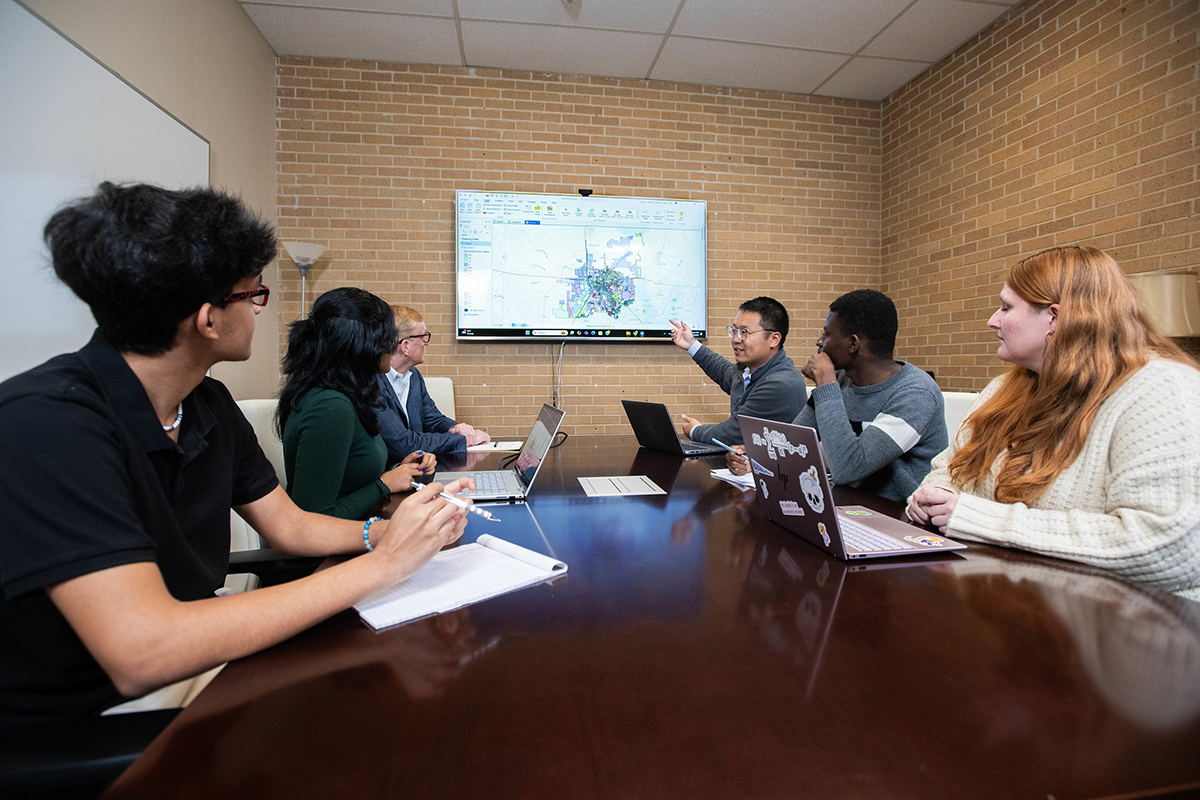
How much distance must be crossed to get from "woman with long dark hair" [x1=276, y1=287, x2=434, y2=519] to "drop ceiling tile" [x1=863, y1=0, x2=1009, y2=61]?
3.46 m

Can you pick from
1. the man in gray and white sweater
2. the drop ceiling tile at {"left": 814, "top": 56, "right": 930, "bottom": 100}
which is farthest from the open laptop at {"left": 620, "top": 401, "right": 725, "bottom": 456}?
the drop ceiling tile at {"left": 814, "top": 56, "right": 930, "bottom": 100}

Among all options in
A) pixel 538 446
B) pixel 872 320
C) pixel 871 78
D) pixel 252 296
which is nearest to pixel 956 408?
pixel 872 320

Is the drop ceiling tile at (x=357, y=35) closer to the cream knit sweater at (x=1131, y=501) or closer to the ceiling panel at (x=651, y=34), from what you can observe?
the ceiling panel at (x=651, y=34)

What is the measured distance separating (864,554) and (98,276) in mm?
1223

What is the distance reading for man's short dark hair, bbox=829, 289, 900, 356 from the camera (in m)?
1.98

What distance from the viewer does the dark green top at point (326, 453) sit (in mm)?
1473

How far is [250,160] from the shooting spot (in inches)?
138

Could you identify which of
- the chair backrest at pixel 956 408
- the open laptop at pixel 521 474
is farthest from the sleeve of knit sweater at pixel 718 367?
the open laptop at pixel 521 474

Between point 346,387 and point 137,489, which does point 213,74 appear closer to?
point 346,387

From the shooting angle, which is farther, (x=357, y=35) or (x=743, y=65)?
(x=743, y=65)

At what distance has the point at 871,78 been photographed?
4184 millimetres

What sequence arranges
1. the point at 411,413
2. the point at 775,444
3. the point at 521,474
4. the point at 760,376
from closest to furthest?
the point at 775,444 < the point at 521,474 < the point at 760,376 < the point at 411,413

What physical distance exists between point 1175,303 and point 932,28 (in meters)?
2.18

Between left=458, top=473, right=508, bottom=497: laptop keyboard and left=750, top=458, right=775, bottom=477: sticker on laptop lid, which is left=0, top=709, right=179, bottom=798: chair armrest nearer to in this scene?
left=458, top=473, right=508, bottom=497: laptop keyboard
